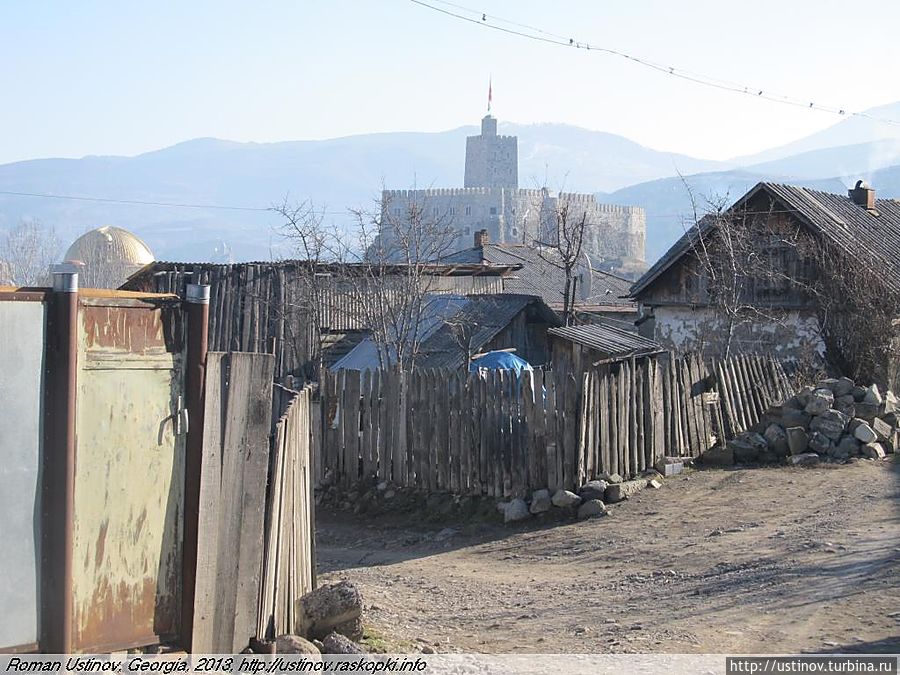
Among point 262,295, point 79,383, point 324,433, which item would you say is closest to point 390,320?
point 262,295

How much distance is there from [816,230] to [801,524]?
12.7m

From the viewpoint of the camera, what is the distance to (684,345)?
2528 centimetres

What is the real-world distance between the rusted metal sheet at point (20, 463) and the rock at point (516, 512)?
8.05 meters

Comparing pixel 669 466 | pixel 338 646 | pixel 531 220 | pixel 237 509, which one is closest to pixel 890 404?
pixel 669 466

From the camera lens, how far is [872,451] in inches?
559

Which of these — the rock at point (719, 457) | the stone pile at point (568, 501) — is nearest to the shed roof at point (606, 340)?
the rock at point (719, 457)

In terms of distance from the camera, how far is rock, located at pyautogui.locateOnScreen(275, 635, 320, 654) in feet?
20.5

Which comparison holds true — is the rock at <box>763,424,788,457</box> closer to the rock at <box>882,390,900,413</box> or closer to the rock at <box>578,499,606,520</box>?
the rock at <box>882,390,900,413</box>

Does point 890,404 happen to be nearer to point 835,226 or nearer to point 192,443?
point 835,226

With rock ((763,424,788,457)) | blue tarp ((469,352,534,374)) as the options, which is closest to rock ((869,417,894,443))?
rock ((763,424,788,457))

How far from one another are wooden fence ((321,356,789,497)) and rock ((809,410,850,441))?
1572 mm

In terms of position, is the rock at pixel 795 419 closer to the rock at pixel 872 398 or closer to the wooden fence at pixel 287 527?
the rock at pixel 872 398

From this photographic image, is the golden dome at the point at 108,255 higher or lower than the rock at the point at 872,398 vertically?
higher

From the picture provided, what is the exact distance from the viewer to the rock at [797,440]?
47.2ft
